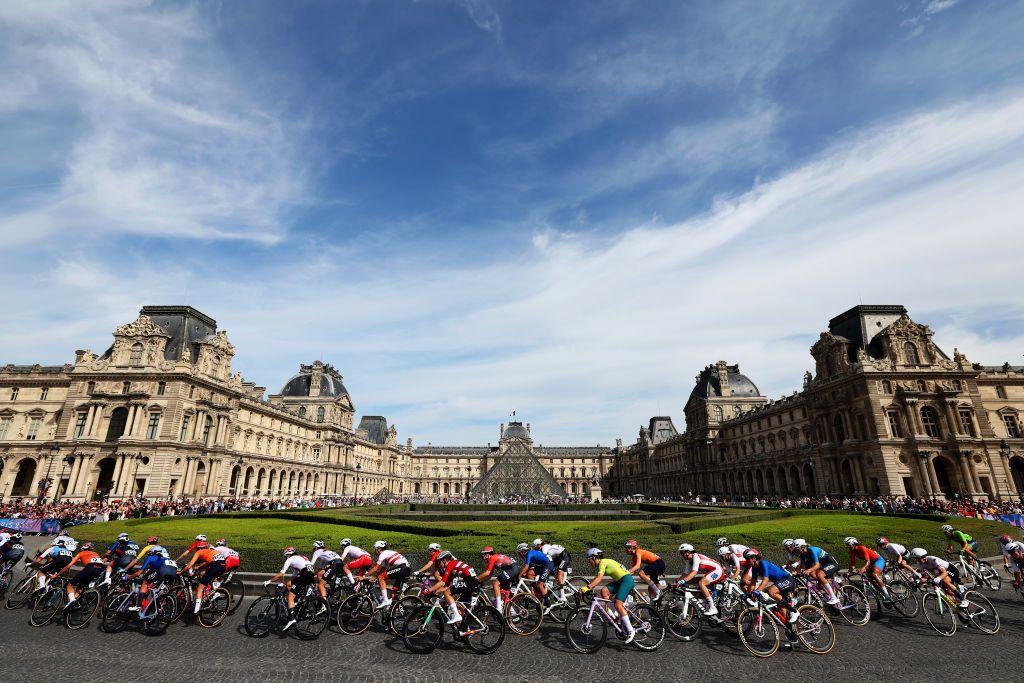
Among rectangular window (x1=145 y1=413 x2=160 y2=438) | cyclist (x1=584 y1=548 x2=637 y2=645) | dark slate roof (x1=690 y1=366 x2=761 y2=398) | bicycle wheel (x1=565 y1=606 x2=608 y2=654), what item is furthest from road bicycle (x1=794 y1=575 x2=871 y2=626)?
dark slate roof (x1=690 y1=366 x2=761 y2=398)

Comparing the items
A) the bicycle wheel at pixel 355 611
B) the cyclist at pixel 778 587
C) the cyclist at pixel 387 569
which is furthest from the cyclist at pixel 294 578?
the cyclist at pixel 778 587

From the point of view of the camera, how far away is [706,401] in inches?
2987

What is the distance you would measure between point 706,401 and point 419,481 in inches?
2916

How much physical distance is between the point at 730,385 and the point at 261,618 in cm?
7998

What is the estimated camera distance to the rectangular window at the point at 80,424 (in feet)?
141

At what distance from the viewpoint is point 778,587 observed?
8.88 m

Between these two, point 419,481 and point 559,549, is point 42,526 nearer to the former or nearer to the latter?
point 559,549

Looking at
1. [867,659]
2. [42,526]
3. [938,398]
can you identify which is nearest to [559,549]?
[867,659]

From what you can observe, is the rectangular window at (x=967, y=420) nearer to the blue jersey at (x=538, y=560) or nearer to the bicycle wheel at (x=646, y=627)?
the bicycle wheel at (x=646, y=627)

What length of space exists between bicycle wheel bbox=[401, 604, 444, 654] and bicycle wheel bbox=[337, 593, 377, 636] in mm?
1087

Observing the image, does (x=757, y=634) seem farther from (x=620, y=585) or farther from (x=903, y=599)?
(x=903, y=599)

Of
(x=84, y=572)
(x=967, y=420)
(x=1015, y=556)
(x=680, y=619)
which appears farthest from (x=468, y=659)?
(x=967, y=420)

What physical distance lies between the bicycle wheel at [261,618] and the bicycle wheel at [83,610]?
11.2ft

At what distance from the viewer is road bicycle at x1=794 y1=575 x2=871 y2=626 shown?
9.76 metres
